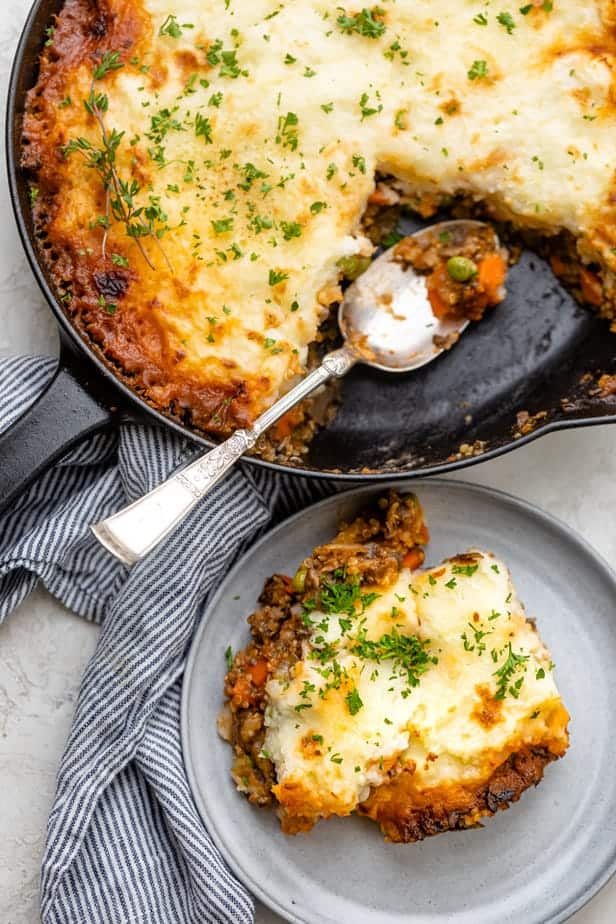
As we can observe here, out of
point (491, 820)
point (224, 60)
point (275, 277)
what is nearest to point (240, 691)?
point (491, 820)

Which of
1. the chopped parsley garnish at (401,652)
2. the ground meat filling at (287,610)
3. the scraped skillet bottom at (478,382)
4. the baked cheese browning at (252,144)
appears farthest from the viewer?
the scraped skillet bottom at (478,382)

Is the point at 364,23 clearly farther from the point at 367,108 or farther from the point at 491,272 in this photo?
the point at 491,272

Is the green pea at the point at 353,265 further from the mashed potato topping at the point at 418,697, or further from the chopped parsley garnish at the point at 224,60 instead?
the mashed potato topping at the point at 418,697

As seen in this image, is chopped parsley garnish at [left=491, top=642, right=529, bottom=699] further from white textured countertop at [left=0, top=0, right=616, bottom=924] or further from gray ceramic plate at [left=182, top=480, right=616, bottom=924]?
white textured countertop at [left=0, top=0, right=616, bottom=924]

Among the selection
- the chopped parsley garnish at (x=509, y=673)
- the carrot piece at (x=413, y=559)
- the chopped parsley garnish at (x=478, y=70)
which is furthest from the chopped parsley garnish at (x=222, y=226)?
the chopped parsley garnish at (x=509, y=673)

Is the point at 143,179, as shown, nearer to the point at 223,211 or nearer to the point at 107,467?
the point at 223,211

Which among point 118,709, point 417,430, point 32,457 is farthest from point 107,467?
point 417,430
